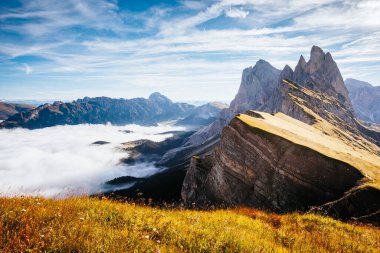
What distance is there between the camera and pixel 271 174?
4572 cm

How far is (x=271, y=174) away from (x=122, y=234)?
42.4 meters

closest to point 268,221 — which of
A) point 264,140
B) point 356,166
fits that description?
point 356,166

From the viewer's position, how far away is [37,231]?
6164 mm

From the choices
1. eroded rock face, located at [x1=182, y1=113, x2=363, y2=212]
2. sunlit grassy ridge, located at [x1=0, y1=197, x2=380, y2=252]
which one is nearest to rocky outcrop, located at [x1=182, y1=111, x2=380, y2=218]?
eroded rock face, located at [x1=182, y1=113, x2=363, y2=212]

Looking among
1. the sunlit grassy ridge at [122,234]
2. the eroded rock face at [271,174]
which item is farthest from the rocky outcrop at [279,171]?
the sunlit grassy ridge at [122,234]

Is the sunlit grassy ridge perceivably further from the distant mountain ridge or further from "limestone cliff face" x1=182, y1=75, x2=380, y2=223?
"limestone cliff face" x1=182, y1=75, x2=380, y2=223

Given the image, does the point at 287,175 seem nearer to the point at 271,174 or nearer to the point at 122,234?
the point at 271,174

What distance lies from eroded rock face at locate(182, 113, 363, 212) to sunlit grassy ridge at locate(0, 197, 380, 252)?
19692 mm

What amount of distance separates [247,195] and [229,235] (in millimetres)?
45671

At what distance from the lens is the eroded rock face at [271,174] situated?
3688cm

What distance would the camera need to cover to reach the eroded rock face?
36875 mm

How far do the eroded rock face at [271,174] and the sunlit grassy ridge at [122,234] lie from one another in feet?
64.6

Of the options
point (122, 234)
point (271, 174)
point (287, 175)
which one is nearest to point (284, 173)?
point (287, 175)

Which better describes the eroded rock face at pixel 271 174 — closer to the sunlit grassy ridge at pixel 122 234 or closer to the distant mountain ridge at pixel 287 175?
the distant mountain ridge at pixel 287 175
